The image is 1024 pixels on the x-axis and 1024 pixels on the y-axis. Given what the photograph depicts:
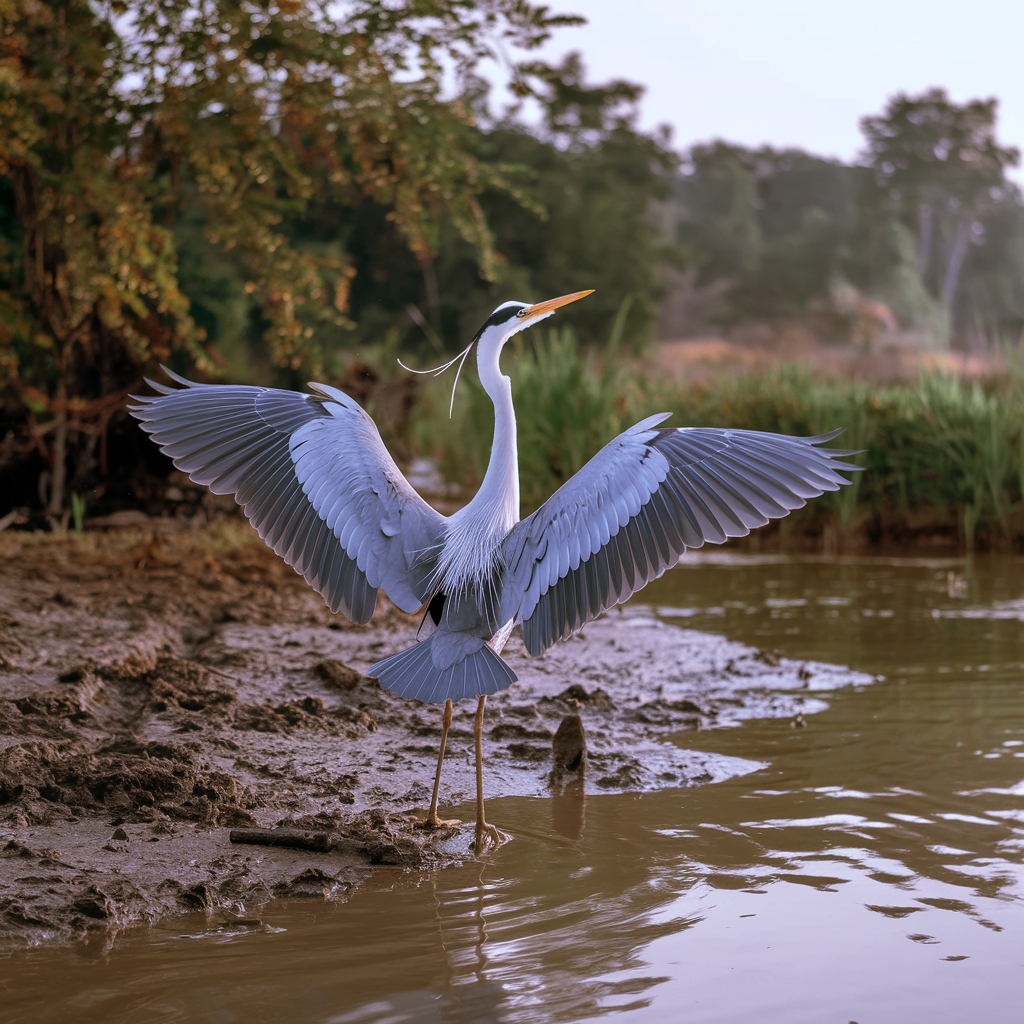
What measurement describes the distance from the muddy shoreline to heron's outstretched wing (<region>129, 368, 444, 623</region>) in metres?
0.72

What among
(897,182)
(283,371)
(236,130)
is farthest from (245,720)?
(897,182)

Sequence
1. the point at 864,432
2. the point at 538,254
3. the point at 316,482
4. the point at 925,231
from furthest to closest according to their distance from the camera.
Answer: the point at 925,231 < the point at 538,254 < the point at 864,432 < the point at 316,482

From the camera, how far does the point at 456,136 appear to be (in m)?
9.44

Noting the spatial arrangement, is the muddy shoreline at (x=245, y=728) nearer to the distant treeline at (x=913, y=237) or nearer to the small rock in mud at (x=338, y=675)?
the small rock in mud at (x=338, y=675)

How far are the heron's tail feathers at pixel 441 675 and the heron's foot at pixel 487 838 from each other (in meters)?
0.44

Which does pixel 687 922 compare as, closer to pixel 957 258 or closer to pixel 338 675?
pixel 338 675

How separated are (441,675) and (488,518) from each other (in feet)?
2.15

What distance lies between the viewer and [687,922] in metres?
3.12

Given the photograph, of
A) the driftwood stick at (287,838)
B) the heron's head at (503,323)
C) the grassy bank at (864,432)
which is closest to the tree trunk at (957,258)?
the grassy bank at (864,432)

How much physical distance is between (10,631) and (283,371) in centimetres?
1215

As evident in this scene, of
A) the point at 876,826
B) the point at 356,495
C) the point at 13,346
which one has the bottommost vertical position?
the point at 876,826

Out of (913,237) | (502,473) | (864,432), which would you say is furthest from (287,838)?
(913,237)

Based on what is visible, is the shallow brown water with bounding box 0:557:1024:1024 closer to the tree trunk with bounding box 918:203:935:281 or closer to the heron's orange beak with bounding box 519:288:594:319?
the heron's orange beak with bounding box 519:288:594:319

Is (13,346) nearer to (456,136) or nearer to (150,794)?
(456,136)
